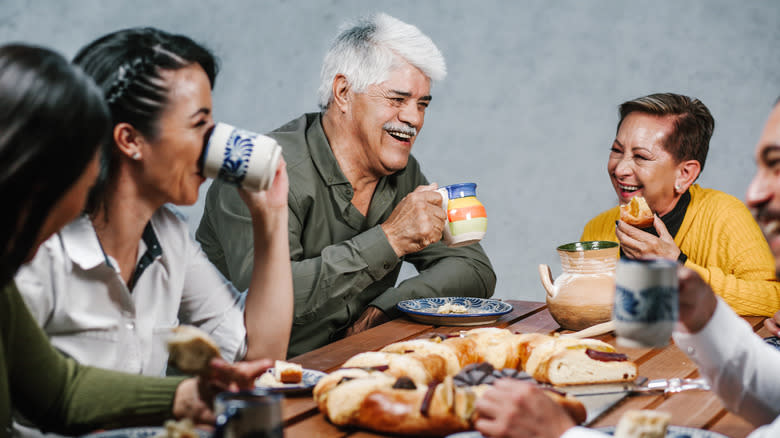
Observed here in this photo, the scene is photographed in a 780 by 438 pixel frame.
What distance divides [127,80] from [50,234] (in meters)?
0.49

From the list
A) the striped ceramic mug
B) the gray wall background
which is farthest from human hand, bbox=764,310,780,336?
the gray wall background

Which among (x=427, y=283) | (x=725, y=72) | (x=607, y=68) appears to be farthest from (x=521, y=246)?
(x=427, y=283)

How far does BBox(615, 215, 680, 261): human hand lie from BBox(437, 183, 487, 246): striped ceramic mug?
0.58 metres

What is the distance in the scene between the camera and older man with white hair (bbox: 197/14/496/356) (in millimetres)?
2059

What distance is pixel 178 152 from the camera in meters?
1.39

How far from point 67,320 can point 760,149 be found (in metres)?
1.19

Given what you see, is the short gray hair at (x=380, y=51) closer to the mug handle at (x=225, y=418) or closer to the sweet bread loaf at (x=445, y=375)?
the sweet bread loaf at (x=445, y=375)

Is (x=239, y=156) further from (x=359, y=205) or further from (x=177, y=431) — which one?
(x=359, y=205)

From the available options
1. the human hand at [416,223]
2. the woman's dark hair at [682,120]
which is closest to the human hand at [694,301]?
the human hand at [416,223]

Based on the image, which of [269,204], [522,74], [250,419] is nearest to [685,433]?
[250,419]

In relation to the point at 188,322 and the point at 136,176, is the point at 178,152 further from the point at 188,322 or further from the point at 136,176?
the point at 188,322

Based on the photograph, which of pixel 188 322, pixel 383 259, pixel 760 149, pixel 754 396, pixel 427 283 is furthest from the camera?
pixel 427 283

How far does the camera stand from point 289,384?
128 centimetres

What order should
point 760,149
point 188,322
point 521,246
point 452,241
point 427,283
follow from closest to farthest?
point 760,149 → point 188,322 → point 452,241 → point 427,283 → point 521,246
